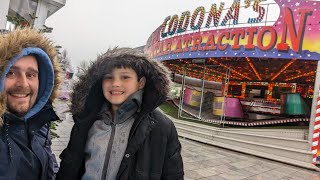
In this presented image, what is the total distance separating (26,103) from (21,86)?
0.35 ft

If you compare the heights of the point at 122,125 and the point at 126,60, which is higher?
the point at 126,60

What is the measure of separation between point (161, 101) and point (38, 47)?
93 centimetres

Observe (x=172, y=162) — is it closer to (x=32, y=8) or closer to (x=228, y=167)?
(x=228, y=167)

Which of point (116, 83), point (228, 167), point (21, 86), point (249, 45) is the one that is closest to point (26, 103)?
point (21, 86)

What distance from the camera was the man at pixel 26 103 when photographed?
1552 mm

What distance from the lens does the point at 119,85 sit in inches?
81.4

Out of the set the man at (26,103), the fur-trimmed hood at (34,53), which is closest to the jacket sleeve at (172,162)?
the man at (26,103)

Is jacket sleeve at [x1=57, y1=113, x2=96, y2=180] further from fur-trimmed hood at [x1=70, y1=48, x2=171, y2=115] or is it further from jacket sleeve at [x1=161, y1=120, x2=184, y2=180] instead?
jacket sleeve at [x1=161, y1=120, x2=184, y2=180]

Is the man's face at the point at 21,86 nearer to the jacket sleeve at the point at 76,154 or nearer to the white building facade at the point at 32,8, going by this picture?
the jacket sleeve at the point at 76,154

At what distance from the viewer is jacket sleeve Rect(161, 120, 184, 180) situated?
76.3 inches

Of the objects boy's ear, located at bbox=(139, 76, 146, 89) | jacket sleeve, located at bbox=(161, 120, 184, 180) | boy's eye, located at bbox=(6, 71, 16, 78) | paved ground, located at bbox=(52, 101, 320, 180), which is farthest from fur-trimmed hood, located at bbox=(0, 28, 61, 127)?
paved ground, located at bbox=(52, 101, 320, 180)

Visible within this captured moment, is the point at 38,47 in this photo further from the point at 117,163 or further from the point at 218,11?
the point at 218,11

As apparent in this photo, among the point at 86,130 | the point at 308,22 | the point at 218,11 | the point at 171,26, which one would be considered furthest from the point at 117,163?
the point at 171,26

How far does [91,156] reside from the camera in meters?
1.97
